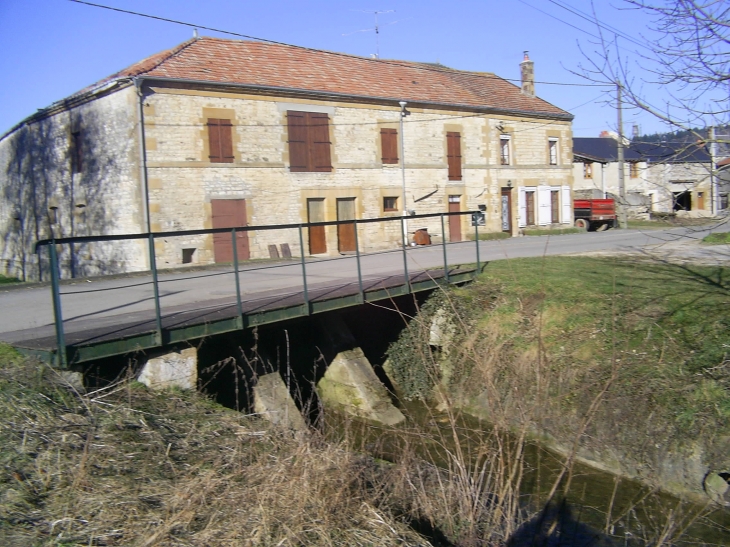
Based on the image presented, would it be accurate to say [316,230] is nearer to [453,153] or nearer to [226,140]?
[226,140]

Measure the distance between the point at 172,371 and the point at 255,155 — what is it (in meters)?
15.0

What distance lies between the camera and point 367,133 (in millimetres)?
23875

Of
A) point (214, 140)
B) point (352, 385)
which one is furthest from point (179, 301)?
point (214, 140)

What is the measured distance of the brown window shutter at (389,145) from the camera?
24281 millimetres

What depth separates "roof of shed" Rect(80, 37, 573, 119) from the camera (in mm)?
20297

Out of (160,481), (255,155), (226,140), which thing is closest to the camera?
(160,481)

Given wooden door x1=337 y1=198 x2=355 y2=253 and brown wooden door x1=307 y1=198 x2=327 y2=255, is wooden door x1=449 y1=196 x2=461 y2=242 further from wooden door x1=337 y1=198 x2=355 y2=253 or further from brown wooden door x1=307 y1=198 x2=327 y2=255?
brown wooden door x1=307 y1=198 x2=327 y2=255

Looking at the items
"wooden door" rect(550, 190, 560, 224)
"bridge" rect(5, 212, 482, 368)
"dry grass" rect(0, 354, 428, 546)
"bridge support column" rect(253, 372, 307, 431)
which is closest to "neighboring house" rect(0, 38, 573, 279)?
"wooden door" rect(550, 190, 560, 224)

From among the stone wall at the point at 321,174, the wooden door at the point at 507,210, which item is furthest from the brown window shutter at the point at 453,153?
the wooden door at the point at 507,210

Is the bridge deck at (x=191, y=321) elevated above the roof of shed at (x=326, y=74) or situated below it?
below

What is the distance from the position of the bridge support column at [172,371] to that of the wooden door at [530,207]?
2414 cm

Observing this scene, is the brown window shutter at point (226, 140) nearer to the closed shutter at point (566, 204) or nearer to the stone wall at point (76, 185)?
the stone wall at point (76, 185)

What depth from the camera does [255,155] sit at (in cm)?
2122

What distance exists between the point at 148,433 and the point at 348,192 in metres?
18.6
